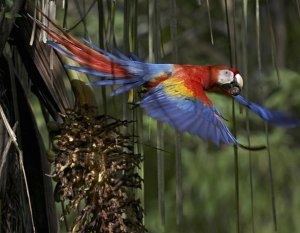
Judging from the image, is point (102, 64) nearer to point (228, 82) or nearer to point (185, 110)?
point (185, 110)

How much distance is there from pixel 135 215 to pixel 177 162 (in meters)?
0.10

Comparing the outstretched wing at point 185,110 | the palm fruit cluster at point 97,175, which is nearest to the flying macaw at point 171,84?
the outstretched wing at point 185,110

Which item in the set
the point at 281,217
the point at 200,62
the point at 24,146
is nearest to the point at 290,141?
the point at 281,217

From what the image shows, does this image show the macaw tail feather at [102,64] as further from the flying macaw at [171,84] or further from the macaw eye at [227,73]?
the macaw eye at [227,73]

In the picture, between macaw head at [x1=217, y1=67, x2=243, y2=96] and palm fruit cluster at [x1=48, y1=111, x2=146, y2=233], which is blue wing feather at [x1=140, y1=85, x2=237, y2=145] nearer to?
macaw head at [x1=217, y1=67, x2=243, y2=96]

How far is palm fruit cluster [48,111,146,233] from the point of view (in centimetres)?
111

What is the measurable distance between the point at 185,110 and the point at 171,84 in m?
0.10

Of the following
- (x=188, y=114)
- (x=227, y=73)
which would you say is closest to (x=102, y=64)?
(x=188, y=114)

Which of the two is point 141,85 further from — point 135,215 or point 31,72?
point 135,215

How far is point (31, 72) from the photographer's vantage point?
127 cm

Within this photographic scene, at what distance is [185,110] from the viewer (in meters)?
1.67

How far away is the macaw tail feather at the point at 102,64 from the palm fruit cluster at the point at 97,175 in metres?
0.13

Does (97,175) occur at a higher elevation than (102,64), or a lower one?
lower

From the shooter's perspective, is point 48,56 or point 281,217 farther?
point 281,217
